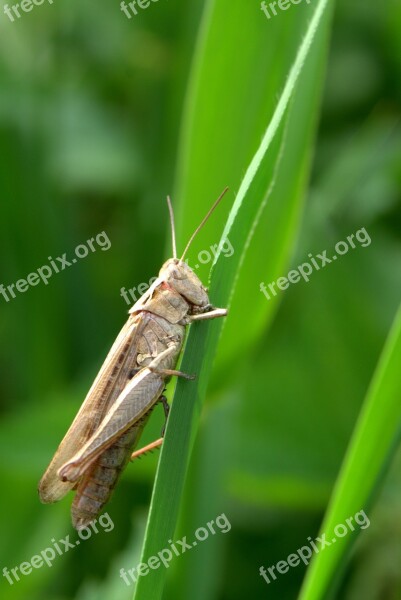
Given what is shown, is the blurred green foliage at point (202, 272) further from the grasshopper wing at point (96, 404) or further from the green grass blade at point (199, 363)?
the green grass blade at point (199, 363)

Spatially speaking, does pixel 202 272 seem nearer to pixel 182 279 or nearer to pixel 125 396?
pixel 182 279

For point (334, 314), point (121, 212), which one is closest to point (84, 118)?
point (121, 212)

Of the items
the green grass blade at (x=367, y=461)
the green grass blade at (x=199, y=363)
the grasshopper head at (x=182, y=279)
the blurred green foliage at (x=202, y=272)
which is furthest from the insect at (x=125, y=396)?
the green grass blade at (x=367, y=461)

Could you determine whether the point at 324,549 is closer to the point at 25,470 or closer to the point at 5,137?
the point at 25,470

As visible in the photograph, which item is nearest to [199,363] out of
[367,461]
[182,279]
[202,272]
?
[367,461]

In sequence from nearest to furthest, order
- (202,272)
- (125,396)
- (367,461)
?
(367,461) → (125,396) → (202,272)

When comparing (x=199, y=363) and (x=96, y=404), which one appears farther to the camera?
(x=96, y=404)

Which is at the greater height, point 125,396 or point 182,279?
point 182,279
